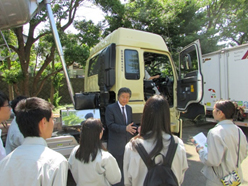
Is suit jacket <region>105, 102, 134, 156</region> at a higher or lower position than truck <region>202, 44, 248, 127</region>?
lower

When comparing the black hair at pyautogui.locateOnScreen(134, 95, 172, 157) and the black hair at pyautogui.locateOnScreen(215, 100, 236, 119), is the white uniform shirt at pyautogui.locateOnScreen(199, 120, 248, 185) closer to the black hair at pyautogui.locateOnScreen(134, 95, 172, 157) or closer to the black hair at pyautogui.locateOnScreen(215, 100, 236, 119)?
the black hair at pyautogui.locateOnScreen(215, 100, 236, 119)

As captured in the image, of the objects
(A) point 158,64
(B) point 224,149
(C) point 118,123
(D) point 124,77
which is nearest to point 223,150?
(B) point 224,149

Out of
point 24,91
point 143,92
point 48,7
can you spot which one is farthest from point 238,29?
point 24,91

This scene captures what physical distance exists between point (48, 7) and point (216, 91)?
20.7ft

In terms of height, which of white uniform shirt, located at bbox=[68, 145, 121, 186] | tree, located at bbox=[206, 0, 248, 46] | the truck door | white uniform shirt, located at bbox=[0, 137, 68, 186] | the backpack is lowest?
white uniform shirt, located at bbox=[68, 145, 121, 186]

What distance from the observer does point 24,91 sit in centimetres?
783

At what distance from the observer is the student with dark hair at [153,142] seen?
1443 mm

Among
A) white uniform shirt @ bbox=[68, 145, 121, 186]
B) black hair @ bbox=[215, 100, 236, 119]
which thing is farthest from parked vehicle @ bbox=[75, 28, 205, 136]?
black hair @ bbox=[215, 100, 236, 119]

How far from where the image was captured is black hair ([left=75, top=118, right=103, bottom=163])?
1.91 meters

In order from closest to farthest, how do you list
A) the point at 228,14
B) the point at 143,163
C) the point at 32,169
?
the point at 32,169, the point at 143,163, the point at 228,14

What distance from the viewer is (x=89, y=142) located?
1.94 metres

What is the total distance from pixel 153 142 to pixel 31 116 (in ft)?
2.92

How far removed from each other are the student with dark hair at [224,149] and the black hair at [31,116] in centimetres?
161

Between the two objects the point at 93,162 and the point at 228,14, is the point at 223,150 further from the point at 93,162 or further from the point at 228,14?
the point at 228,14
